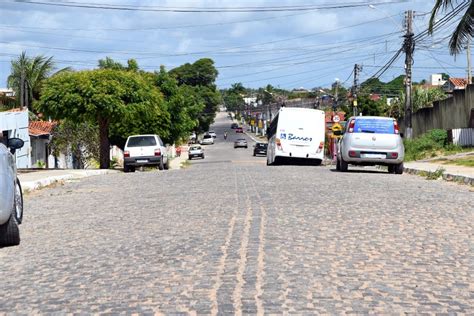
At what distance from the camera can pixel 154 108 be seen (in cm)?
3638

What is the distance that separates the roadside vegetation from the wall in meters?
19.5

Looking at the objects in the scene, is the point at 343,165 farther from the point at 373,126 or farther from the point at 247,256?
the point at 247,256

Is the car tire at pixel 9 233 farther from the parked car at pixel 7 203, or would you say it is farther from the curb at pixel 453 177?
the curb at pixel 453 177

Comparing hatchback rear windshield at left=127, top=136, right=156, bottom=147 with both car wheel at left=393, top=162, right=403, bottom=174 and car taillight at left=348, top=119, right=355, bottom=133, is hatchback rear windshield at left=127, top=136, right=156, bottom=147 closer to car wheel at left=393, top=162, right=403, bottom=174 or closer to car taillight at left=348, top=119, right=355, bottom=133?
car taillight at left=348, top=119, right=355, bottom=133

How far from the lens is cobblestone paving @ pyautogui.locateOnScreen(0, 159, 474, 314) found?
21.5 feet

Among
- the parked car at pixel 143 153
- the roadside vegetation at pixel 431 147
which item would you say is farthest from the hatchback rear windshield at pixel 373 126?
the roadside vegetation at pixel 431 147

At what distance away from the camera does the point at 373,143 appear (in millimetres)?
25266

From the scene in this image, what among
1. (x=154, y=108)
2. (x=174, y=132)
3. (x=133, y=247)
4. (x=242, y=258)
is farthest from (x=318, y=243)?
(x=174, y=132)

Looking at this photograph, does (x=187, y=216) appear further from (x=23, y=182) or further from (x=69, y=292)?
(x=23, y=182)

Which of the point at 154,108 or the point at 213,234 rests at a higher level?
the point at 154,108

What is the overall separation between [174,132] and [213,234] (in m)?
50.6

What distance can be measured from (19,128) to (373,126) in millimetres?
23476

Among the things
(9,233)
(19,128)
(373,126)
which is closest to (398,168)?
(373,126)

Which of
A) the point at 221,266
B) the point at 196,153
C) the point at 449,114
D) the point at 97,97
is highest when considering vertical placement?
the point at 97,97
